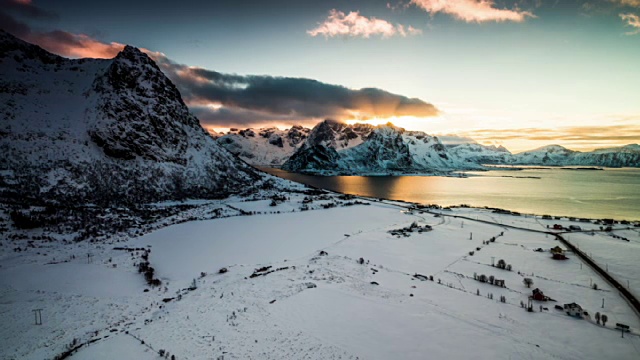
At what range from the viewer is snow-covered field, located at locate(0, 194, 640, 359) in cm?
1612

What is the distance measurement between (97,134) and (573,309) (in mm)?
81747

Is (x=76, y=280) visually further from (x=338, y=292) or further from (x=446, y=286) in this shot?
(x=446, y=286)

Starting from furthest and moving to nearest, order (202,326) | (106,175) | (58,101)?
(58,101) → (106,175) → (202,326)

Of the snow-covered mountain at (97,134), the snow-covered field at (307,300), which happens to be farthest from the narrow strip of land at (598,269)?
the snow-covered mountain at (97,134)

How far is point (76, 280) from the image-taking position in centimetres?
2367

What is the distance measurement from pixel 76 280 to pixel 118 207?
31.2 meters

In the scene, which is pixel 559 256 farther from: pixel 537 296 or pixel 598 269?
pixel 537 296

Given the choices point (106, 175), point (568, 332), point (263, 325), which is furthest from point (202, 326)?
point (106, 175)

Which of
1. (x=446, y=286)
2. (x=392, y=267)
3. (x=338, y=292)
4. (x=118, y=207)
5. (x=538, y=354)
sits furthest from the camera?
(x=118, y=207)

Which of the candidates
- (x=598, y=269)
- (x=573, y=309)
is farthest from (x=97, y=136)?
(x=598, y=269)

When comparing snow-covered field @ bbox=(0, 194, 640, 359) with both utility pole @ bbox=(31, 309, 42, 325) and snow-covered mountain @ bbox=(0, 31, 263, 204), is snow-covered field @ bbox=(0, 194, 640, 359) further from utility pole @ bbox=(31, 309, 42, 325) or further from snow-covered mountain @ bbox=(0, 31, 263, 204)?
snow-covered mountain @ bbox=(0, 31, 263, 204)

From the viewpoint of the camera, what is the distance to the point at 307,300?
71.0 ft

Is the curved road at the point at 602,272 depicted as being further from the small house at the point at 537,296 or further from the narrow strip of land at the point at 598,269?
the small house at the point at 537,296

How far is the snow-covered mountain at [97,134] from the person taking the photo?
171 ft
